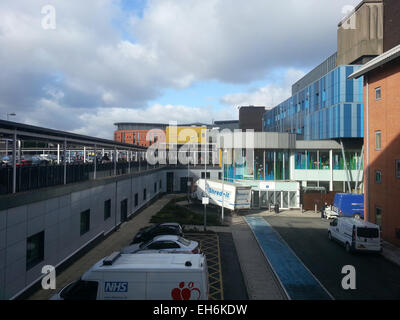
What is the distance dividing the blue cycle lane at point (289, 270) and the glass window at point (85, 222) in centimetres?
1061

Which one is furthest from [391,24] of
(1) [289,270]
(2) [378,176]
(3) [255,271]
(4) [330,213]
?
(3) [255,271]

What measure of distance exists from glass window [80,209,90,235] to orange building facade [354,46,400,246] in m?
20.0

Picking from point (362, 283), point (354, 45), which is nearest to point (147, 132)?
point (354, 45)

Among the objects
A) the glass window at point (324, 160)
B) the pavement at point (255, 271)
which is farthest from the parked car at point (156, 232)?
the glass window at point (324, 160)

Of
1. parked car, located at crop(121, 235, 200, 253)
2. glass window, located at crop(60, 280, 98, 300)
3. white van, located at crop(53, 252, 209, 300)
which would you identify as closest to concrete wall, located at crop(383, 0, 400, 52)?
parked car, located at crop(121, 235, 200, 253)

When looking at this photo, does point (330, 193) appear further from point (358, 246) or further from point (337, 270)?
point (337, 270)

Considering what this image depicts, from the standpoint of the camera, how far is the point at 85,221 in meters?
16.8

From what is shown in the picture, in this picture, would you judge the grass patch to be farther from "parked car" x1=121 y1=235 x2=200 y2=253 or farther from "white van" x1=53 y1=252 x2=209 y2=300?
"white van" x1=53 y1=252 x2=209 y2=300

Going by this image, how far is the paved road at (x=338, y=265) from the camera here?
12.1 metres

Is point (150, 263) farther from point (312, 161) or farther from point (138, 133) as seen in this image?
point (138, 133)

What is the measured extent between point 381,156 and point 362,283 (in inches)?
462

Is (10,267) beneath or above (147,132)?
beneath

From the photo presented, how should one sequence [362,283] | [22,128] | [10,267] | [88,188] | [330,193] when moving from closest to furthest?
1. [10,267]
2. [22,128]
3. [362,283]
4. [88,188]
5. [330,193]

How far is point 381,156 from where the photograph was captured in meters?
21.2
